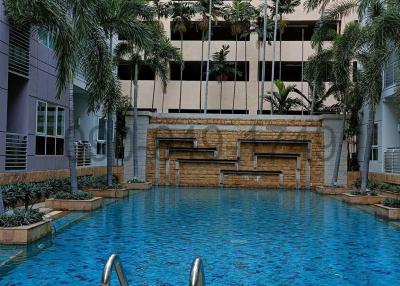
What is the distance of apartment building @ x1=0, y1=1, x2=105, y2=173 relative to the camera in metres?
15.5

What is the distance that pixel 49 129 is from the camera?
64.9 feet

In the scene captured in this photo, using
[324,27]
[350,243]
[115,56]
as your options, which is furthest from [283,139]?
[350,243]

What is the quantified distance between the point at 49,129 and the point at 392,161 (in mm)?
14975

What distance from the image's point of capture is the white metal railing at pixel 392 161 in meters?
21.5

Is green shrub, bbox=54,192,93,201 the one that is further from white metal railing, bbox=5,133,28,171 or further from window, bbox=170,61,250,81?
window, bbox=170,61,250,81

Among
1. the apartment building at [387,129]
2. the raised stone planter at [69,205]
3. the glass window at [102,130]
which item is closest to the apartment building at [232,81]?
the glass window at [102,130]

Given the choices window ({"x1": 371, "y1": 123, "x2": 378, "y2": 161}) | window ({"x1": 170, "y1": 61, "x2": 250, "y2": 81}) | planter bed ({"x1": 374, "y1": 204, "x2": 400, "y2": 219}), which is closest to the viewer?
planter bed ({"x1": 374, "y1": 204, "x2": 400, "y2": 219})

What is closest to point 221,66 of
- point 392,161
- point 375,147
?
point 375,147

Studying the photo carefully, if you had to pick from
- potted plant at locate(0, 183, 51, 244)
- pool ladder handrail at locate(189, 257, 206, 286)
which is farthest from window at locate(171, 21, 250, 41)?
pool ladder handrail at locate(189, 257, 206, 286)

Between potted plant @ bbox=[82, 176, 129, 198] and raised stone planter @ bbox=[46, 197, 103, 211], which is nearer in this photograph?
raised stone planter @ bbox=[46, 197, 103, 211]

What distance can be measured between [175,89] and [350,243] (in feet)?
96.5

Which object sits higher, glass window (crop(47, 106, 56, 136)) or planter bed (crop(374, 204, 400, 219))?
glass window (crop(47, 106, 56, 136))

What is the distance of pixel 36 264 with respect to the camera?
8.23m

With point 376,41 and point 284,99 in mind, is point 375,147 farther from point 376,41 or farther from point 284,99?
point 376,41
